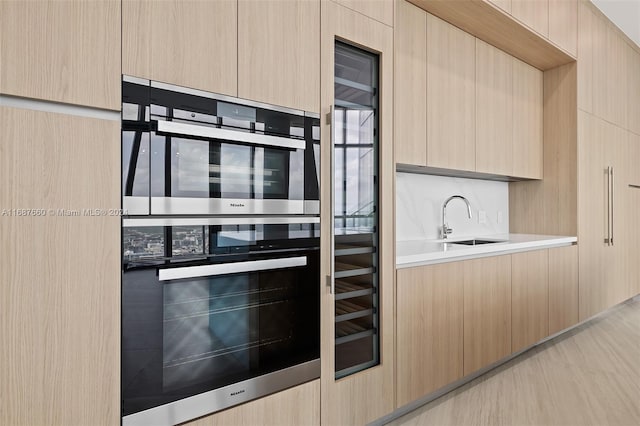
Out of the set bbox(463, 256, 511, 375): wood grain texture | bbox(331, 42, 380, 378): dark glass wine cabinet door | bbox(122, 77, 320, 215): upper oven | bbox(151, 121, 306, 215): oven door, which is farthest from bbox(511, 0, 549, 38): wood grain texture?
bbox(151, 121, 306, 215): oven door

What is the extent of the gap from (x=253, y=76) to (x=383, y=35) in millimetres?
795

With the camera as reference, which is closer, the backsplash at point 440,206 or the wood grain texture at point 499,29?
the wood grain texture at point 499,29

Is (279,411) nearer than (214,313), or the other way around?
(214,313)

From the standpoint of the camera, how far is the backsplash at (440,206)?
2.80 m

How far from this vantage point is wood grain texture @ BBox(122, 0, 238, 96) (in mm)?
1214

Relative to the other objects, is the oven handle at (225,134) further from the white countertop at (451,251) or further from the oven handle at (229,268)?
the white countertop at (451,251)

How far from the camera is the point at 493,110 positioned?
9.77ft

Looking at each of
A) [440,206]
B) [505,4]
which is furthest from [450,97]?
[440,206]

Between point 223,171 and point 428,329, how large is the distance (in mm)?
1404

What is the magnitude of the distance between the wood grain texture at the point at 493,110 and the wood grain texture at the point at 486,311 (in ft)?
2.74

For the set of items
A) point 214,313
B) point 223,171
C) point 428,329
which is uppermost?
point 223,171
